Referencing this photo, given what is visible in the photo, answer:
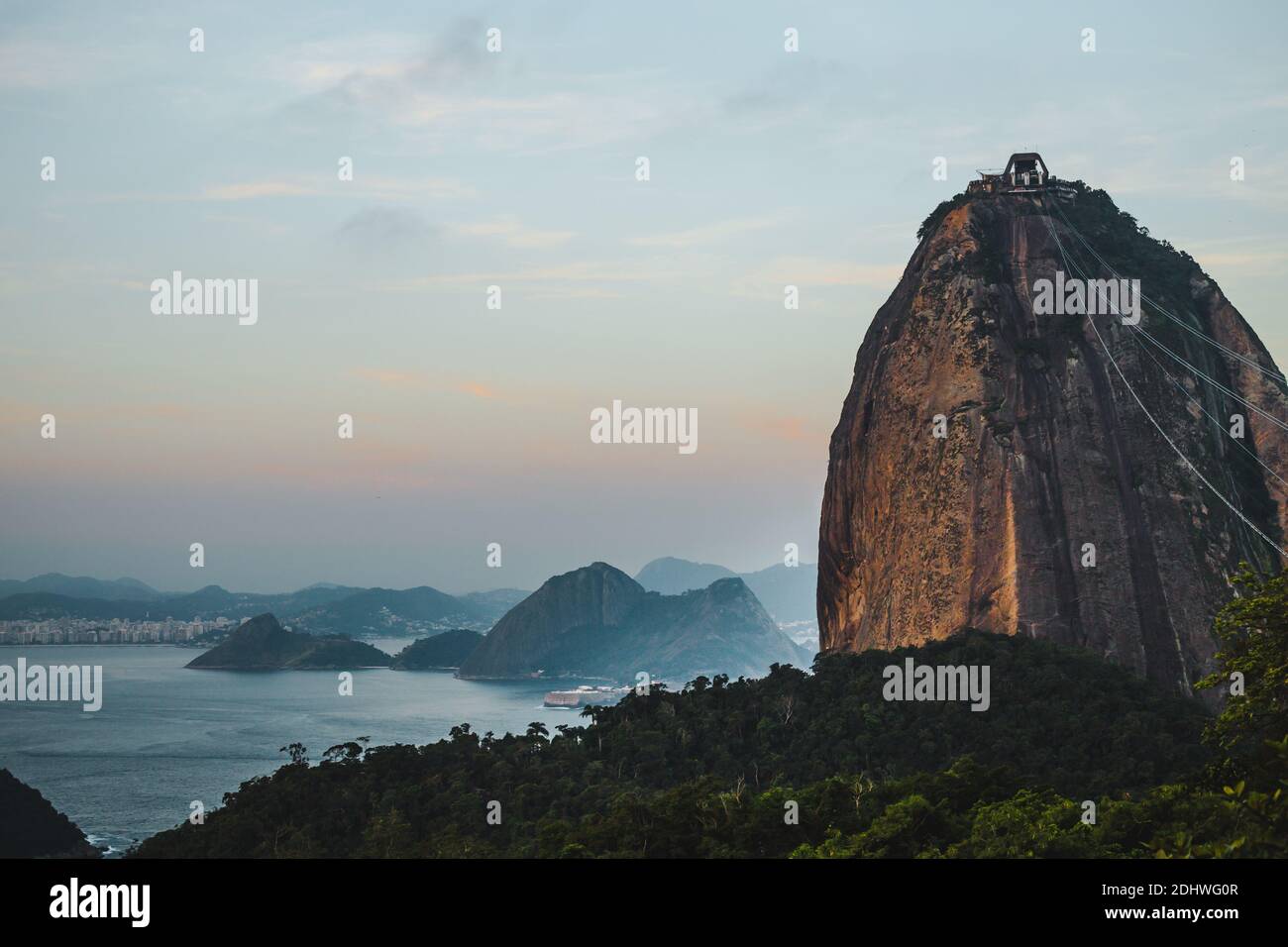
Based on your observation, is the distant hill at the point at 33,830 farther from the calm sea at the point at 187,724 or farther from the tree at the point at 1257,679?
the tree at the point at 1257,679

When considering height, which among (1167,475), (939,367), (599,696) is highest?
(939,367)

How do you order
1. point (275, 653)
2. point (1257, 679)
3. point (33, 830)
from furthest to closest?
point (275, 653) < point (33, 830) < point (1257, 679)

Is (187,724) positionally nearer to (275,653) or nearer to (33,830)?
(33,830)

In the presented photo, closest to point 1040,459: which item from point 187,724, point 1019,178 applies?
point 1019,178
